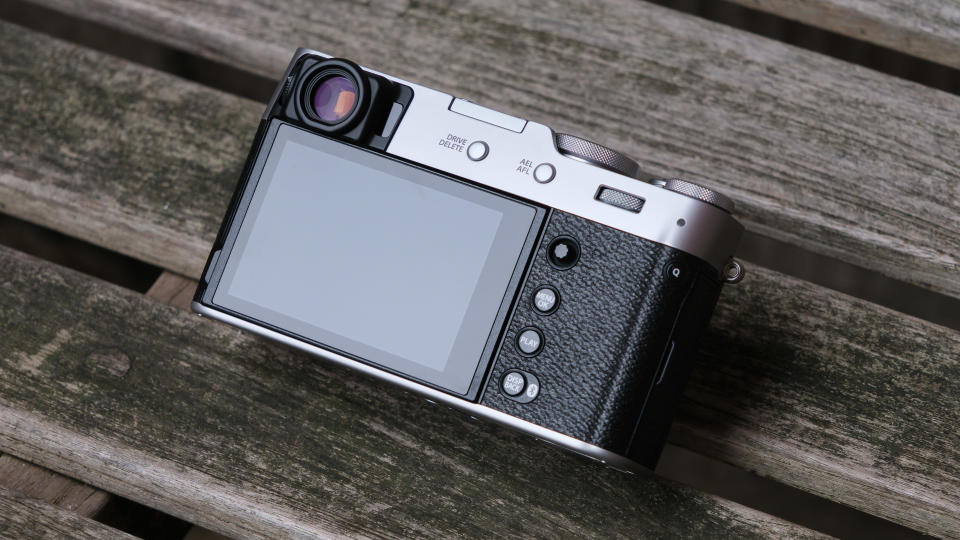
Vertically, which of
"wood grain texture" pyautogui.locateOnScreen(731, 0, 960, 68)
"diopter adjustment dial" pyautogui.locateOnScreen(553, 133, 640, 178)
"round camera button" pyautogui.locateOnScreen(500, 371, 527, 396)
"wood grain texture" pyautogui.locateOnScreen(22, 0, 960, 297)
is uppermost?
"wood grain texture" pyautogui.locateOnScreen(731, 0, 960, 68)

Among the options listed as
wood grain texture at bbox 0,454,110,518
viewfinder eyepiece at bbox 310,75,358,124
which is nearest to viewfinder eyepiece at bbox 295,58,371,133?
viewfinder eyepiece at bbox 310,75,358,124

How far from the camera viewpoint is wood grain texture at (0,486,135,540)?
1.88 ft

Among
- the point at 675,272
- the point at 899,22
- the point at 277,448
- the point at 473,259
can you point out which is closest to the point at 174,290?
the point at 277,448

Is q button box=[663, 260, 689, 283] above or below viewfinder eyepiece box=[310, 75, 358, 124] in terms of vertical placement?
below

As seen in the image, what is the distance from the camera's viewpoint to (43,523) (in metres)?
0.58

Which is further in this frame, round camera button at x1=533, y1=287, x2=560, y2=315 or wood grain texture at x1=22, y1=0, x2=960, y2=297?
wood grain texture at x1=22, y1=0, x2=960, y2=297

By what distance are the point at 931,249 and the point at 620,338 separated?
0.26m

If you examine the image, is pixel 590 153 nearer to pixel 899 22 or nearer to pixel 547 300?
pixel 547 300

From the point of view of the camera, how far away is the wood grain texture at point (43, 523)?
573 millimetres

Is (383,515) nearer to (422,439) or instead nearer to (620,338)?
(422,439)

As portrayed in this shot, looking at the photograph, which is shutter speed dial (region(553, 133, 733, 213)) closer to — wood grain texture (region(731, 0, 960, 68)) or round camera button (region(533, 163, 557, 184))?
round camera button (region(533, 163, 557, 184))

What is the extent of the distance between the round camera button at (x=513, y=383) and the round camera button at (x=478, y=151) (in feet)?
0.42

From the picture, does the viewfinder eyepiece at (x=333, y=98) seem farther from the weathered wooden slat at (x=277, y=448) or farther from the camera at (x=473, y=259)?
the weathered wooden slat at (x=277, y=448)

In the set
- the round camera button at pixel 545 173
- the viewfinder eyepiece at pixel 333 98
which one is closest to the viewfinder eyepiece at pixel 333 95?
the viewfinder eyepiece at pixel 333 98
